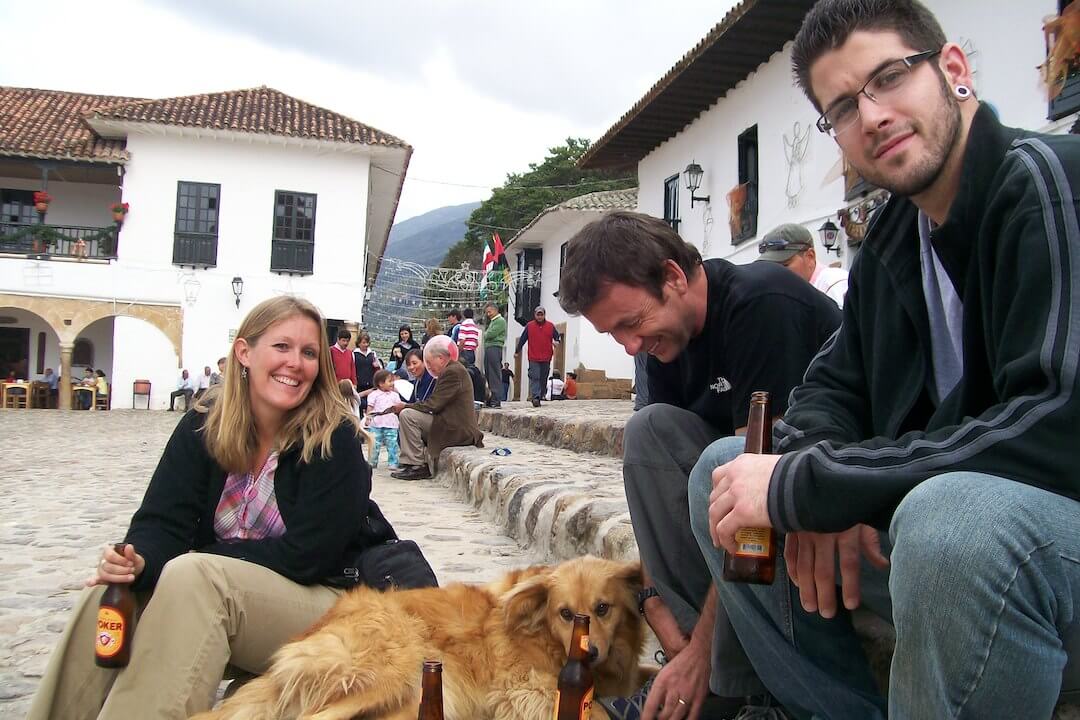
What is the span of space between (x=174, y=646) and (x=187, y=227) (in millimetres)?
24835

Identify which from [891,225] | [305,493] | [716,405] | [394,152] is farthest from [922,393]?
[394,152]

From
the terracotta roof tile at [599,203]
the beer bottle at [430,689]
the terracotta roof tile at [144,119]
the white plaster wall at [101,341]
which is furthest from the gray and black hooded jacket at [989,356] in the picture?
the white plaster wall at [101,341]

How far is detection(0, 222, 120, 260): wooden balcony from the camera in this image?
24.6m

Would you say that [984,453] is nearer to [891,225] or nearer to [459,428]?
[891,225]

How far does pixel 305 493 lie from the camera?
283 centimetres

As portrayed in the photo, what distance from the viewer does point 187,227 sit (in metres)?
24.6

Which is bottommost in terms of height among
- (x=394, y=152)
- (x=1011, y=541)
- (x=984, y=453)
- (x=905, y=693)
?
(x=905, y=693)

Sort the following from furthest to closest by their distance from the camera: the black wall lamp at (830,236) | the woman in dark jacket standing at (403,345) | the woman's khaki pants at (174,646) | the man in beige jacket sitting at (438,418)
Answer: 1. the woman in dark jacket standing at (403,345)
2. the black wall lamp at (830,236)
3. the man in beige jacket sitting at (438,418)
4. the woman's khaki pants at (174,646)

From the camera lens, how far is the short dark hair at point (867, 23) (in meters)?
1.68

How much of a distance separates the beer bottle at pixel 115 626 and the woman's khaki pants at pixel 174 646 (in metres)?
0.05

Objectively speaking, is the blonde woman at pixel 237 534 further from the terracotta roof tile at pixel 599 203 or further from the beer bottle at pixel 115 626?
the terracotta roof tile at pixel 599 203

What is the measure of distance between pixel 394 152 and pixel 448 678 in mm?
24123

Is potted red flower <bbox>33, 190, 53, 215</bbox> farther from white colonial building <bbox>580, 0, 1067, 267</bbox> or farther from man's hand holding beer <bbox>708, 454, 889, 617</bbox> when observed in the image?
man's hand holding beer <bbox>708, 454, 889, 617</bbox>

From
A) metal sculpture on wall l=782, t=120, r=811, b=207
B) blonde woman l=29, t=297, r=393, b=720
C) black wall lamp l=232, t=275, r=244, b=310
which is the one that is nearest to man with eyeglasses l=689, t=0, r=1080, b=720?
blonde woman l=29, t=297, r=393, b=720
